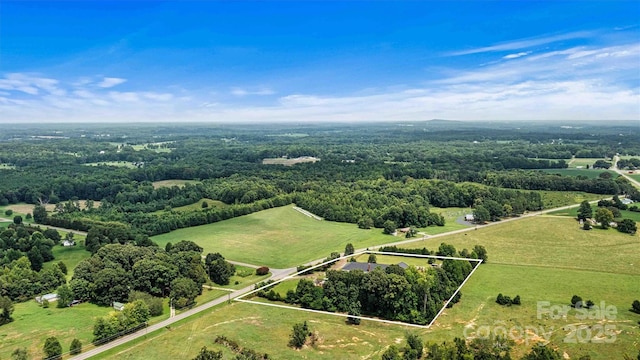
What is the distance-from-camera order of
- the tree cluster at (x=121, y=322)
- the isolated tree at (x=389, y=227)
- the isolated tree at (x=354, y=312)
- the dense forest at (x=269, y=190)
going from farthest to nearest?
1. the dense forest at (x=269, y=190)
2. the isolated tree at (x=389, y=227)
3. the isolated tree at (x=354, y=312)
4. the tree cluster at (x=121, y=322)

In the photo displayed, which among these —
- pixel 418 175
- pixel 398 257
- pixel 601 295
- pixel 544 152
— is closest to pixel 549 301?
pixel 601 295

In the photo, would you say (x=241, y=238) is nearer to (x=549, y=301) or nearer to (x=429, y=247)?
(x=429, y=247)

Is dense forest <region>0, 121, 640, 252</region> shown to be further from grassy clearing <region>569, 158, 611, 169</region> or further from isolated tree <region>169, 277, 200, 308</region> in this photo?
isolated tree <region>169, 277, 200, 308</region>

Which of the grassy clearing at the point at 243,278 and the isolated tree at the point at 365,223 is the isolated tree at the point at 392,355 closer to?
the grassy clearing at the point at 243,278

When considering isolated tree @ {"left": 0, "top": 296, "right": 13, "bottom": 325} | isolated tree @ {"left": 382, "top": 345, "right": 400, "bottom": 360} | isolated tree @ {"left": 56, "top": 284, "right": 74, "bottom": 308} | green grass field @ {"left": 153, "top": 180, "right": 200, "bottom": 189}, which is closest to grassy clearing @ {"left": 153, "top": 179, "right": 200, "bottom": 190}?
→ green grass field @ {"left": 153, "top": 180, "right": 200, "bottom": 189}

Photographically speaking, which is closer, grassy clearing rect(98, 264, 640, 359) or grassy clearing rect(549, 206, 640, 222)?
grassy clearing rect(98, 264, 640, 359)

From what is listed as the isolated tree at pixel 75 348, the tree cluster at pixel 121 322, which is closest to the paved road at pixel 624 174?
the tree cluster at pixel 121 322
